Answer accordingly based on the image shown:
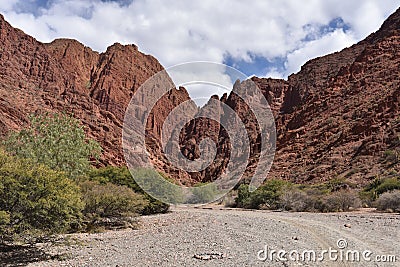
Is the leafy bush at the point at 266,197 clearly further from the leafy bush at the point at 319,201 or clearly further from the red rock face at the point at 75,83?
the red rock face at the point at 75,83

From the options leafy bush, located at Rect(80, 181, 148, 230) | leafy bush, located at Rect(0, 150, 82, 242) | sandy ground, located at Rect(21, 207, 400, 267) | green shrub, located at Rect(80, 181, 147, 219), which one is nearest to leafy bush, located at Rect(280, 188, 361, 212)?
sandy ground, located at Rect(21, 207, 400, 267)

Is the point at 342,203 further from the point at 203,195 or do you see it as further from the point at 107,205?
the point at 203,195

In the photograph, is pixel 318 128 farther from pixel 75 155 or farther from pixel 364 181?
pixel 75 155

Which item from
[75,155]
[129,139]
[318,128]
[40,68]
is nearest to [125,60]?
[40,68]

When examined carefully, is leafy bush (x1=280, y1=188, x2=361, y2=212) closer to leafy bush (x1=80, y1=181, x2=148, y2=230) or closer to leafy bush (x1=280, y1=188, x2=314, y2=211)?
leafy bush (x1=280, y1=188, x2=314, y2=211)

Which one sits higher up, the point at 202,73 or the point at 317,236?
the point at 202,73

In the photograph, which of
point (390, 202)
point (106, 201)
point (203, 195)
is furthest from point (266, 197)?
point (106, 201)
